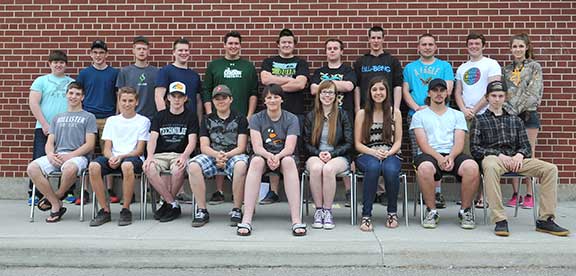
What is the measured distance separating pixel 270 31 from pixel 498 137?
133 inches

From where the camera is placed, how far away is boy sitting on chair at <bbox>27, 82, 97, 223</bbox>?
19.4 feet

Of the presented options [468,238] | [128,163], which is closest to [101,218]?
[128,163]

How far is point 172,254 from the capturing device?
15.4 feet

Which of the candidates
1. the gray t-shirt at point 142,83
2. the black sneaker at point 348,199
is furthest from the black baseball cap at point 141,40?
the black sneaker at point 348,199

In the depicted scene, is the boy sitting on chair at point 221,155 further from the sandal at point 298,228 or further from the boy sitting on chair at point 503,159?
the boy sitting on chair at point 503,159

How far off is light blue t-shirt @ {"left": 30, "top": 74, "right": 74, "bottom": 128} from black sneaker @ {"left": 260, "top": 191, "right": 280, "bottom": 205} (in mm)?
2857

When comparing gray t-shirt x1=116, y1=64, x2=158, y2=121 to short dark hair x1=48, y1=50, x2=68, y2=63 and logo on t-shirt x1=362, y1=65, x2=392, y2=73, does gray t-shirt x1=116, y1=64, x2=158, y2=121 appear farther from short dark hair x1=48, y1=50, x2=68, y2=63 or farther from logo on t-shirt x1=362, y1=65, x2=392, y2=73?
logo on t-shirt x1=362, y1=65, x2=392, y2=73

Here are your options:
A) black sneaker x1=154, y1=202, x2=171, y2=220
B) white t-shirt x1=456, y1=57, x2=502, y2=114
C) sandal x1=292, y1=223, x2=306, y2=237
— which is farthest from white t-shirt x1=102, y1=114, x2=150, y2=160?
white t-shirt x1=456, y1=57, x2=502, y2=114

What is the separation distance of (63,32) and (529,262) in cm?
659

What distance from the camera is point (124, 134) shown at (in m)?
6.09

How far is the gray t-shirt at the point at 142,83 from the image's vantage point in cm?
701

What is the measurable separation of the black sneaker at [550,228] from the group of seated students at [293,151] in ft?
0.04

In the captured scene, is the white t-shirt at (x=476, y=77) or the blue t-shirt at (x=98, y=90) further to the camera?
the blue t-shirt at (x=98, y=90)

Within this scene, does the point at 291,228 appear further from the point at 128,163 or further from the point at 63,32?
the point at 63,32
